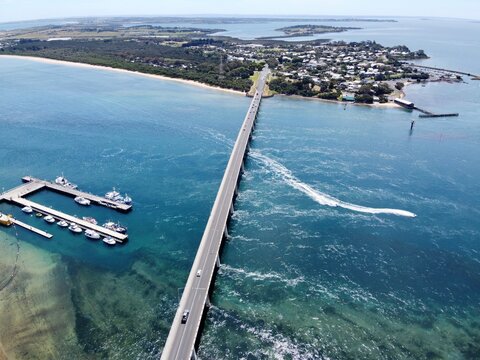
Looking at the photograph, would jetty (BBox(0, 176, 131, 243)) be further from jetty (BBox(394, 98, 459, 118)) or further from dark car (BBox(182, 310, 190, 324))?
jetty (BBox(394, 98, 459, 118))

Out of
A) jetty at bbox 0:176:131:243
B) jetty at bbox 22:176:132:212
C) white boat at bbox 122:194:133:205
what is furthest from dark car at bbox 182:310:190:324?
white boat at bbox 122:194:133:205

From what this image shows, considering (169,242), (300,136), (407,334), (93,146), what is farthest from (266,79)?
(407,334)

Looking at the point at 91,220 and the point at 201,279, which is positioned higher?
the point at 201,279

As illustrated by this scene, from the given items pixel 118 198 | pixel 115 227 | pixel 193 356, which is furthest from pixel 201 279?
pixel 118 198

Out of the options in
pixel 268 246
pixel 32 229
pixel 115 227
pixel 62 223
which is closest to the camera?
pixel 268 246

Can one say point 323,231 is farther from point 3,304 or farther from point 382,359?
point 3,304

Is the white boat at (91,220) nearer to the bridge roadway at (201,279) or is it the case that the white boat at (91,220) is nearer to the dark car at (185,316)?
the bridge roadway at (201,279)

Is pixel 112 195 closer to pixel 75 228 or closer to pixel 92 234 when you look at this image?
pixel 75 228
